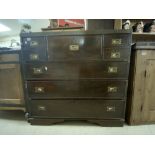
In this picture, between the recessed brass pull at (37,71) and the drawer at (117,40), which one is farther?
the recessed brass pull at (37,71)

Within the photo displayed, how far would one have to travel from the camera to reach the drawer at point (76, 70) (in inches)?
51.8

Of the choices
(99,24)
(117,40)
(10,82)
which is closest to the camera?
(117,40)

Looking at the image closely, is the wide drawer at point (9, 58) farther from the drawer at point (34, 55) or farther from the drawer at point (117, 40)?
the drawer at point (117, 40)

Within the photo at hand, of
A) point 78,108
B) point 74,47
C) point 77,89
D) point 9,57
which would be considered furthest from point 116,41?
point 9,57

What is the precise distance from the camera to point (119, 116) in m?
1.43

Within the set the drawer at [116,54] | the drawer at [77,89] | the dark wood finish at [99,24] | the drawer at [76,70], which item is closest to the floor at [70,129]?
the drawer at [77,89]

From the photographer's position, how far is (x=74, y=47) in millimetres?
1299

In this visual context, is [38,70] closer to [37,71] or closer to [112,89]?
[37,71]

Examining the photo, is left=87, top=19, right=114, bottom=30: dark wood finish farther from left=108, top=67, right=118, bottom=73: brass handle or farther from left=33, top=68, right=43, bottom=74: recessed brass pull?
left=33, top=68, right=43, bottom=74: recessed brass pull

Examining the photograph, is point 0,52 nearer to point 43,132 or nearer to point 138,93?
point 43,132

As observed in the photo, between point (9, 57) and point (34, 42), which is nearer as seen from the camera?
point (34, 42)

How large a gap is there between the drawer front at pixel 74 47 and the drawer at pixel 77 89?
0.88 ft

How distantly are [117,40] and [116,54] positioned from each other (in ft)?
0.45

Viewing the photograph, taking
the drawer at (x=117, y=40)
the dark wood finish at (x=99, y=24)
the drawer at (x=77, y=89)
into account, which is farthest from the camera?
the dark wood finish at (x=99, y=24)
